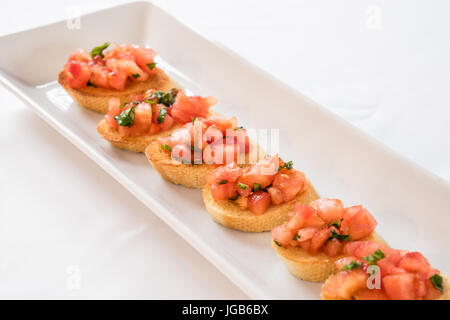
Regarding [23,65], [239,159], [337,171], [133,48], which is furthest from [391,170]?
[23,65]

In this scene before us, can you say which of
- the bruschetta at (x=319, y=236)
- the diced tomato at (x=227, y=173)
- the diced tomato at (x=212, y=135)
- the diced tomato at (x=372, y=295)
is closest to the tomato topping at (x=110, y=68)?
the diced tomato at (x=212, y=135)

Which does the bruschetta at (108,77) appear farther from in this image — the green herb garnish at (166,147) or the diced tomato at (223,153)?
the diced tomato at (223,153)

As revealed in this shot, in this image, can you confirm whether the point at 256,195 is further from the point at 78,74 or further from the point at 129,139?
the point at 78,74

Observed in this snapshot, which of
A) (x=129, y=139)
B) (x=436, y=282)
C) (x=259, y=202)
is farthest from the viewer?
(x=129, y=139)

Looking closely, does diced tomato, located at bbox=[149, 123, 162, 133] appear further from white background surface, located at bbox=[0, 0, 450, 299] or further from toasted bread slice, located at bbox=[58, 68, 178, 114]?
toasted bread slice, located at bbox=[58, 68, 178, 114]

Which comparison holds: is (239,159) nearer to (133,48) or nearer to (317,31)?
(133,48)

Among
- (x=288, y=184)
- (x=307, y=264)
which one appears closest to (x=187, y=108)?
(x=288, y=184)

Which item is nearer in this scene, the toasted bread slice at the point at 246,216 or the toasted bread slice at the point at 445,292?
the toasted bread slice at the point at 445,292
